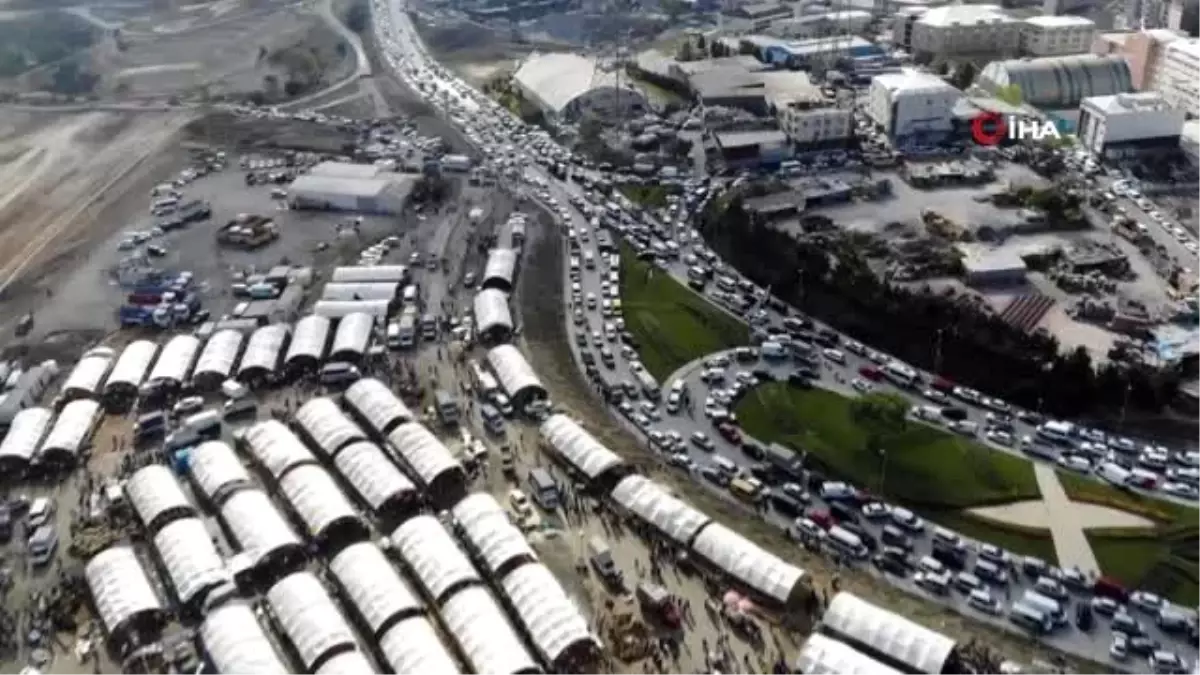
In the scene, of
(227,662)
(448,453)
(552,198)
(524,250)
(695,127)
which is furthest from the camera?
(695,127)

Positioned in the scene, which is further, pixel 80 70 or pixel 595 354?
pixel 80 70

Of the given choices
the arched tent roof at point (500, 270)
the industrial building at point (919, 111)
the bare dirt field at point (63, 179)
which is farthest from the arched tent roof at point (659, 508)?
the industrial building at point (919, 111)

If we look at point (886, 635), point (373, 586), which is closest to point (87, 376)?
point (373, 586)

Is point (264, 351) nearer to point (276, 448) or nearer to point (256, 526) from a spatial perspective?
point (276, 448)

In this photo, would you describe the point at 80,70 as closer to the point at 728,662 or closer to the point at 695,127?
the point at 695,127

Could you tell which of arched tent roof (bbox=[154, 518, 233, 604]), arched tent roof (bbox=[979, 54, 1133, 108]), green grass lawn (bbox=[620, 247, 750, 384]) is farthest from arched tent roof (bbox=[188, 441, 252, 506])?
arched tent roof (bbox=[979, 54, 1133, 108])

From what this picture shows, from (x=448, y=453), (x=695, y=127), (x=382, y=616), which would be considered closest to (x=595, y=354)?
(x=448, y=453)

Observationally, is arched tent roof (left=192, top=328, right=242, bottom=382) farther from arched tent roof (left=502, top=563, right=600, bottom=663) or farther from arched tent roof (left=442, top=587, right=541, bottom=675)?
arched tent roof (left=502, top=563, right=600, bottom=663)
